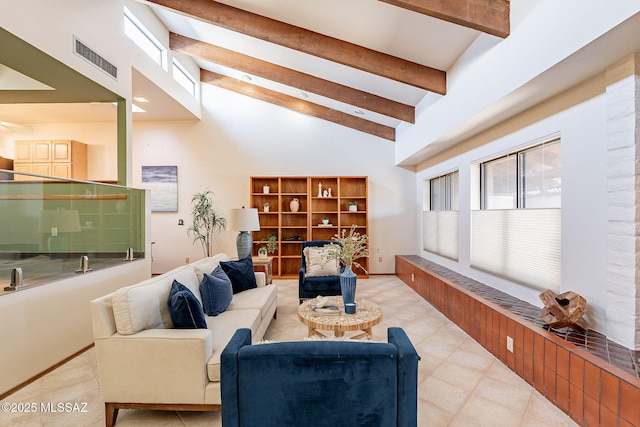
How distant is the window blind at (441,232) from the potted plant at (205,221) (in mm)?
4065

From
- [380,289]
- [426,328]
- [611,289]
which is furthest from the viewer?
[380,289]

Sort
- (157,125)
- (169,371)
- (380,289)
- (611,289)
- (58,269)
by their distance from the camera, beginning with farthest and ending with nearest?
(157,125) < (380,289) < (58,269) < (611,289) < (169,371)

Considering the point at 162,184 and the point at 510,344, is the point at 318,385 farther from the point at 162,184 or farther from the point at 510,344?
the point at 162,184

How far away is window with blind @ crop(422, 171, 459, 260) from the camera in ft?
15.6

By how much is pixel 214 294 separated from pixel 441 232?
12.8 feet

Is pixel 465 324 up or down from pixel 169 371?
down

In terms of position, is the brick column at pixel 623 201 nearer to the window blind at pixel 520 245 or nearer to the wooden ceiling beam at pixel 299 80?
the window blind at pixel 520 245

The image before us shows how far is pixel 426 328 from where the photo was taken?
11.5 ft

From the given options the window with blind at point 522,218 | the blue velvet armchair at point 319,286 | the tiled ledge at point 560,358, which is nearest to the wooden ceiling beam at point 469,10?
the window with blind at point 522,218

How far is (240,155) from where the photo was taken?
6449 millimetres

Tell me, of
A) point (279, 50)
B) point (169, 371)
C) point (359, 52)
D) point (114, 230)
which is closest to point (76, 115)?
point (114, 230)

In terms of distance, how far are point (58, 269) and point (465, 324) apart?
4067 mm

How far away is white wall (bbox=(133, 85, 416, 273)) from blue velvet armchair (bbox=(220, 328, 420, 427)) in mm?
5333

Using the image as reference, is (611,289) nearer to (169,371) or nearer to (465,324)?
(465,324)
